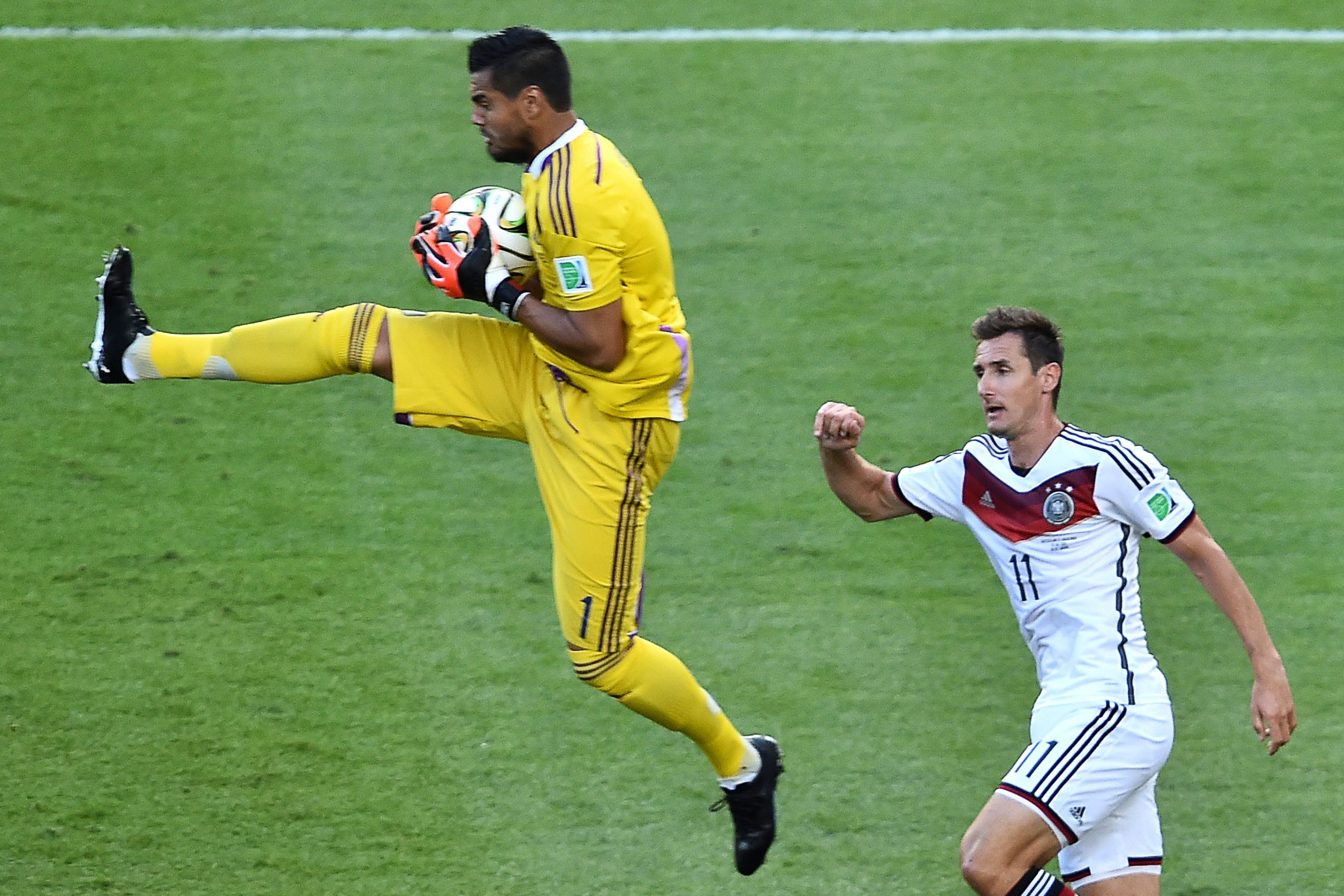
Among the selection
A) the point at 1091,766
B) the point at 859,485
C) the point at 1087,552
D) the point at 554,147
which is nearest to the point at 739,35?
the point at 859,485

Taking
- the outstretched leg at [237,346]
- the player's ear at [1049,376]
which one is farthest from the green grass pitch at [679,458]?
the player's ear at [1049,376]

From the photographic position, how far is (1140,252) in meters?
9.25

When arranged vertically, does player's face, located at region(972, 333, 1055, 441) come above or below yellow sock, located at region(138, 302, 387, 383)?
above

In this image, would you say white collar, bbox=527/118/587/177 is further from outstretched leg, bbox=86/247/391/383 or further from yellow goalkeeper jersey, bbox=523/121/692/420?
outstretched leg, bbox=86/247/391/383

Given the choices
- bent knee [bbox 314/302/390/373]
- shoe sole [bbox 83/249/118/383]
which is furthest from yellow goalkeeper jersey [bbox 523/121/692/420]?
shoe sole [bbox 83/249/118/383]

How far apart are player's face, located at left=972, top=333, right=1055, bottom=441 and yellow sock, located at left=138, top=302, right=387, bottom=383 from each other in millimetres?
1833

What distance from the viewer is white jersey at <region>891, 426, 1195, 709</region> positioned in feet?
16.2

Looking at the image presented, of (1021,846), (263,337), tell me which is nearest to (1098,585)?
(1021,846)

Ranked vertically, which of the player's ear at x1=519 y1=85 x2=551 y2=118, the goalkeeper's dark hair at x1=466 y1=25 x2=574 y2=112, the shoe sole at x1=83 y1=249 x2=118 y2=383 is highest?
the goalkeeper's dark hair at x1=466 y1=25 x2=574 y2=112

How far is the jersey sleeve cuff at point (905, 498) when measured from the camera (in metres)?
5.39

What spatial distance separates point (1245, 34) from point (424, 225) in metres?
7.75

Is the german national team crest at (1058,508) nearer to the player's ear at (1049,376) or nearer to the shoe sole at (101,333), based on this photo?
the player's ear at (1049,376)

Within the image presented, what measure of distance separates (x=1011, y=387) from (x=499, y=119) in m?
1.67

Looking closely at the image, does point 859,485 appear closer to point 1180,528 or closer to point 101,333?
point 1180,528
